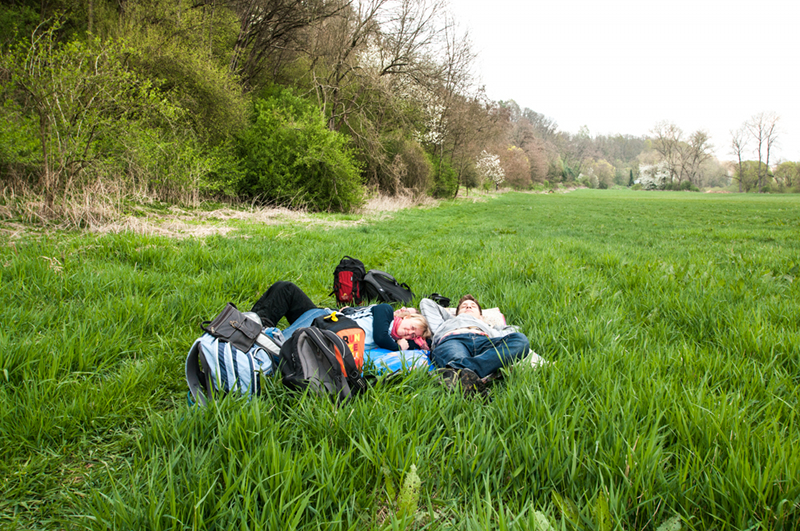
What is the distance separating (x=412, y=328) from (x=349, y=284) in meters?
1.19

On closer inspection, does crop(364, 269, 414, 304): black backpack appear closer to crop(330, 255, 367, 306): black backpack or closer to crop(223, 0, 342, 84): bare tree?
crop(330, 255, 367, 306): black backpack

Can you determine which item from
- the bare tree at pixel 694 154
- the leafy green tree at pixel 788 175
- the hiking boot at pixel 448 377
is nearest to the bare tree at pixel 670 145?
the bare tree at pixel 694 154

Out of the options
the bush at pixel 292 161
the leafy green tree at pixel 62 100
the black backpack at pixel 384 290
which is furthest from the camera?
the bush at pixel 292 161

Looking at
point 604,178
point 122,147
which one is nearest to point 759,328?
point 122,147

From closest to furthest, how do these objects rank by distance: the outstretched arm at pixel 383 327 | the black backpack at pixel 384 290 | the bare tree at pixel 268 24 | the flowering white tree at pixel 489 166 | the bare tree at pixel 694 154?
the outstretched arm at pixel 383 327
the black backpack at pixel 384 290
the bare tree at pixel 268 24
the flowering white tree at pixel 489 166
the bare tree at pixel 694 154

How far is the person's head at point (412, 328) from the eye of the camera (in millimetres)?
2703

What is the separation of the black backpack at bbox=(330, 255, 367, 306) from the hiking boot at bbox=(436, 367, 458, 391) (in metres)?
1.84

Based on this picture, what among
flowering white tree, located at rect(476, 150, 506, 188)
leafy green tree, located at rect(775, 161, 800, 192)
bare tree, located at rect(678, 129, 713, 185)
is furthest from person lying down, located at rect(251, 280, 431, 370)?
bare tree, located at rect(678, 129, 713, 185)

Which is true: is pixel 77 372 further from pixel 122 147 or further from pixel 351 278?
pixel 122 147

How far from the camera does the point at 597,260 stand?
517 cm

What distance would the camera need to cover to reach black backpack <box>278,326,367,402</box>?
1.70 metres

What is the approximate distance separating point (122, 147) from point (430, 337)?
7837 mm

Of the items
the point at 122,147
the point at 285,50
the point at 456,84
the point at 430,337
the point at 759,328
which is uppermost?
the point at 456,84

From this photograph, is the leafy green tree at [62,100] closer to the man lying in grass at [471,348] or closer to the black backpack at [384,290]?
the black backpack at [384,290]
